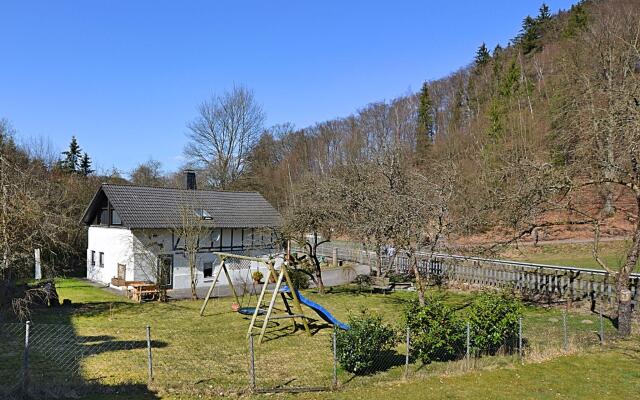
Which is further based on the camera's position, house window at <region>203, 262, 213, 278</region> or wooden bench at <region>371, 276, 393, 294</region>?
house window at <region>203, 262, 213, 278</region>

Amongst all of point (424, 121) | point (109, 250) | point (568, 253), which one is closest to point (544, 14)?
point (424, 121)

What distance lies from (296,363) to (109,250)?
19.7 metres

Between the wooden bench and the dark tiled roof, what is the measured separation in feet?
25.1

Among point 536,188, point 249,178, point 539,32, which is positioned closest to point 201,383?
point 536,188

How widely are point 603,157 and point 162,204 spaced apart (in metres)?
22.5

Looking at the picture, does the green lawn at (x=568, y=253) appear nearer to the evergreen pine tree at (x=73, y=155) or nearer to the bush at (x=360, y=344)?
the bush at (x=360, y=344)

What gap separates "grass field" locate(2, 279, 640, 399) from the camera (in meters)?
8.86

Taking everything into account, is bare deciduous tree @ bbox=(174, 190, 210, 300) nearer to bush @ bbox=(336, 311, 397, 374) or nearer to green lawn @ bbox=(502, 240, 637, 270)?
bush @ bbox=(336, 311, 397, 374)

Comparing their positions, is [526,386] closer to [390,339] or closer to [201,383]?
[390,339]

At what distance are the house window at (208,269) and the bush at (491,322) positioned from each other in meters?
19.5

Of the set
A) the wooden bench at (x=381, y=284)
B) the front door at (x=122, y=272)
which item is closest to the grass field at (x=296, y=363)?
the wooden bench at (x=381, y=284)

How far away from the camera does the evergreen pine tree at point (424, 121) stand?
54.4 m

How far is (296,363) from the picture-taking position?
37.9ft

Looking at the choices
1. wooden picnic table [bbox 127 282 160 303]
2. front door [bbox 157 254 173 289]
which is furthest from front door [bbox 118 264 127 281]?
wooden picnic table [bbox 127 282 160 303]
